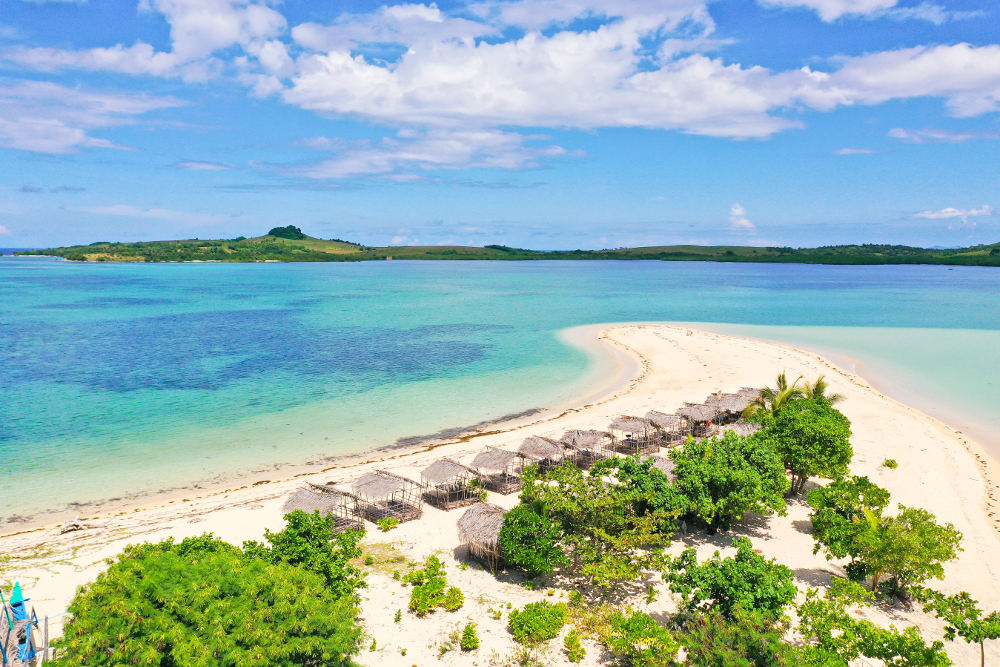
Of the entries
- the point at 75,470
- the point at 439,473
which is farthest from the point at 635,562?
the point at 75,470

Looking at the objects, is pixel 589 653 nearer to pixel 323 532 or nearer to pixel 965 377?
pixel 323 532

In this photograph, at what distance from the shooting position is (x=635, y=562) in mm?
18250

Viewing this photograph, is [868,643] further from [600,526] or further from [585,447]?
[585,447]

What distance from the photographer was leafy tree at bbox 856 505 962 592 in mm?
15969

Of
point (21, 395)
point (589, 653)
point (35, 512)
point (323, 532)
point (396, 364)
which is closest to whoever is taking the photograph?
point (589, 653)

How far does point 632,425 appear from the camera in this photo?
1212 inches

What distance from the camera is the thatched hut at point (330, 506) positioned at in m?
21.1

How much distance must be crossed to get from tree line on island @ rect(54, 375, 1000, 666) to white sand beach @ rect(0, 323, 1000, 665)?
57 centimetres

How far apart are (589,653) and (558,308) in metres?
89.8

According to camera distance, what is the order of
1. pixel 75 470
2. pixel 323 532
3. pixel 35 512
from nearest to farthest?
pixel 323 532, pixel 35 512, pixel 75 470

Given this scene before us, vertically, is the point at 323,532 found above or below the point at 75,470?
above

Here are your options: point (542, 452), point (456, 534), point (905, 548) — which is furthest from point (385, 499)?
point (905, 548)

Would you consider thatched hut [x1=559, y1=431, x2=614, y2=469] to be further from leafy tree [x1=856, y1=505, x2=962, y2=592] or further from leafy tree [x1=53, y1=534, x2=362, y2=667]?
leafy tree [x1=53, y1=534, x2=362, y2=667]

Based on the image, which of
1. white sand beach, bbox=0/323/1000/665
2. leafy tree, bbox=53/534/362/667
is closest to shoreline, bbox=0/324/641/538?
white sand beach, bbox=0/323/1000/665
